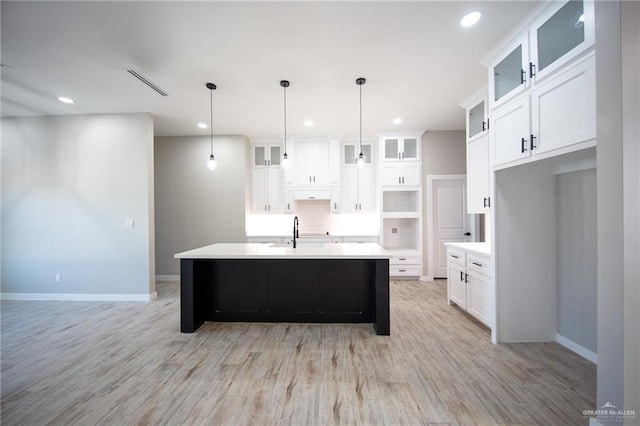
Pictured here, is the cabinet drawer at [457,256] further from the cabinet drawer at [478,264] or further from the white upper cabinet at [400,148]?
the white upper cabinet at [400,148]

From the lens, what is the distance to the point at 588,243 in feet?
7.87

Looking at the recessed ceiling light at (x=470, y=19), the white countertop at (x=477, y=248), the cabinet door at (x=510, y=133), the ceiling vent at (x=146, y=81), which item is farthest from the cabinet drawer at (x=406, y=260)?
the ceiling vent at (x=146, y=81)

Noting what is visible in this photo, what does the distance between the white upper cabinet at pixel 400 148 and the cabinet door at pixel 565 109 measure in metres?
3.02

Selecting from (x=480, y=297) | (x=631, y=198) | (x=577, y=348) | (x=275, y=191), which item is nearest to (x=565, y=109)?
(x=631, y=198)

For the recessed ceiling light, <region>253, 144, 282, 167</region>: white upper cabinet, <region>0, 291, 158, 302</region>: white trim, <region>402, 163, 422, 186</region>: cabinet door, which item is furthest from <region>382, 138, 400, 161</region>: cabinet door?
<region>0, 291, 158, 302</region>: white trim

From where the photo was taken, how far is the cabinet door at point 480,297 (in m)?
2.86

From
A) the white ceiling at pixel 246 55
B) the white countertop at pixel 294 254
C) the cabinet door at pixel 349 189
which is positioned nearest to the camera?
the white ceiling at pixel 246 55

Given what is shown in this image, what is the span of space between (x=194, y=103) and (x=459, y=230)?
5.13m

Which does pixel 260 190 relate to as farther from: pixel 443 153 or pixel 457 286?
pixel 457 286

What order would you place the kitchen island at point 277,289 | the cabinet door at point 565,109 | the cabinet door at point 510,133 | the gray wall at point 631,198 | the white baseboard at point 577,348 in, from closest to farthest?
the gray wall at point 631,198, the cabinet door at point 565,109, the cabinet door at point 510,133, the white baseboard at point 577,348, the kitchen island at point 277,289

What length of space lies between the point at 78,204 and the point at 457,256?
580cm

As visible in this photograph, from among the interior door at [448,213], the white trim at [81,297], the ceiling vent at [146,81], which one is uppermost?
the ceiling vent at [146,81]

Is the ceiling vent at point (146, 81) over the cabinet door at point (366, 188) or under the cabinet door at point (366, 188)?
over

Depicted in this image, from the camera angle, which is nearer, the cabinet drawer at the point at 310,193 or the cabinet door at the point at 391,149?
the cabinet door at the point at 391,149
